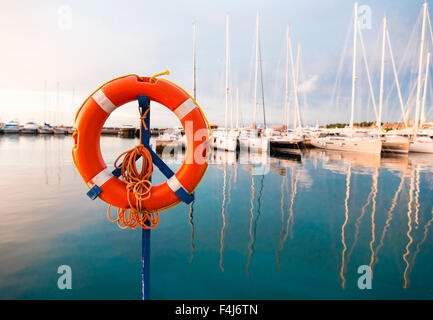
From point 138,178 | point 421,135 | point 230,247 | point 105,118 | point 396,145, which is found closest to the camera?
A: point 138,178

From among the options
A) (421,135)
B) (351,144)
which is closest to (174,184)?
(351,144)

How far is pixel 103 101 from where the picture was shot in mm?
2129

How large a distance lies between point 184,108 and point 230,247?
226 cm

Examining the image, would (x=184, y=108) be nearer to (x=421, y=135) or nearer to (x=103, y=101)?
(x=103, y=101)

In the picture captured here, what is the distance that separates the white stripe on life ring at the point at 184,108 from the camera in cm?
218

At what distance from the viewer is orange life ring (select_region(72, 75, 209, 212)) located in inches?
82.7

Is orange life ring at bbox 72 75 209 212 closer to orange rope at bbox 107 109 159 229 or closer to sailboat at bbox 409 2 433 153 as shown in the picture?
orange rope at bbox 107 109 159 229

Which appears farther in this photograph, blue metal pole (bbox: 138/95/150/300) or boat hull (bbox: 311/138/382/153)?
boat hull (bbox: 311/138/382/153)

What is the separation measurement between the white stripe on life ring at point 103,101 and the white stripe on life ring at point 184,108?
54cm
